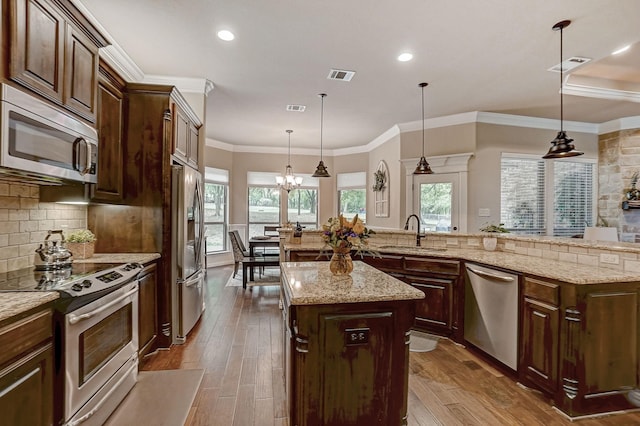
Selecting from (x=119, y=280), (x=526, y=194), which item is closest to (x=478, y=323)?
(x=119, y=280)

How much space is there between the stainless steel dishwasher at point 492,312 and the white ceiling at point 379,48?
7.49ft

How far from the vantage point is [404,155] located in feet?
19.3

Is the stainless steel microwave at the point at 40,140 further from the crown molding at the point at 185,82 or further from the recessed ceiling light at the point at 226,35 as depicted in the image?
the crown molding at the point at 185,82

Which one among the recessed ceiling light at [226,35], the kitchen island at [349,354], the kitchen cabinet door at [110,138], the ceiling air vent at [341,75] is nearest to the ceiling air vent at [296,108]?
the ceiling air vent at [341,75]

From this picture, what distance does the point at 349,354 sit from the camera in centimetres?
172

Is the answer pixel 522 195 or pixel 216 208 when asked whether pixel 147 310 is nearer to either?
pixel 216 208

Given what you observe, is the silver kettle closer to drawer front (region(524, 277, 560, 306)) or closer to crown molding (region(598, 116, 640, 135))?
drawer front (region(524, 277, 560, 306))

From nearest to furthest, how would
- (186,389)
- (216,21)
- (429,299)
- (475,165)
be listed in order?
(186,389) < (216,21) < (429,299) < (475,165)

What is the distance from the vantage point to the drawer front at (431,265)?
319 cm

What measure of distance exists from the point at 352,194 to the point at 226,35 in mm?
5796

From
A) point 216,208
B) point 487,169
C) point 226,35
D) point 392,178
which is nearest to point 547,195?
point 487,169

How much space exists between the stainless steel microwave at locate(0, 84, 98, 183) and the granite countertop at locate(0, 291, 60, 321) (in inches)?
24.7

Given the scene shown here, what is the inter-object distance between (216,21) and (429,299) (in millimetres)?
3466

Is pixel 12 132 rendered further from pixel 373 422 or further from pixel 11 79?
pixel 373 422
